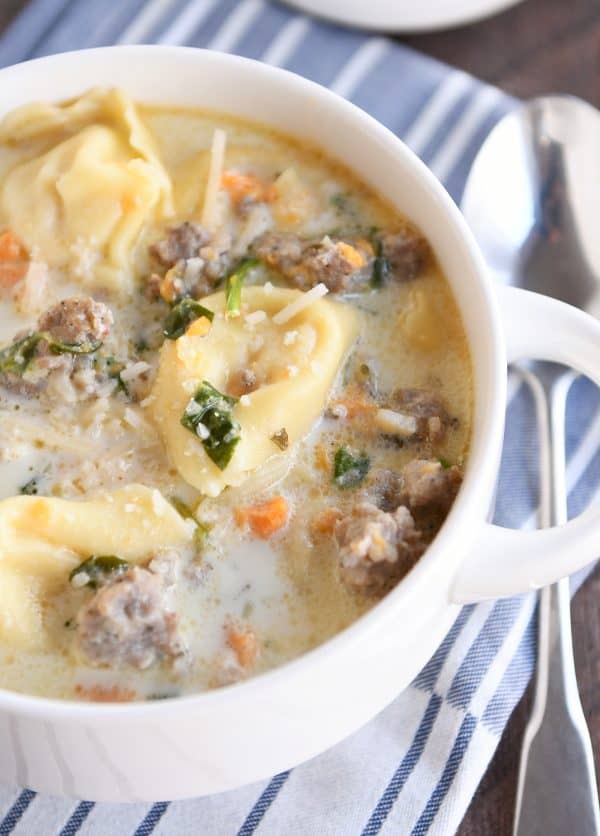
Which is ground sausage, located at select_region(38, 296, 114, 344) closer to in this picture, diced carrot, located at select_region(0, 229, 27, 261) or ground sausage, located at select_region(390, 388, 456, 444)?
diced carrot, located at select_region(0, 229, 27, 261)

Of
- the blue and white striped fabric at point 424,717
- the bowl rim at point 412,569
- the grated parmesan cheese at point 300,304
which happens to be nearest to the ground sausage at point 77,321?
the grated parmesan cheese at point 300,304

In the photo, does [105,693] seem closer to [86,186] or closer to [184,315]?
[184,315]

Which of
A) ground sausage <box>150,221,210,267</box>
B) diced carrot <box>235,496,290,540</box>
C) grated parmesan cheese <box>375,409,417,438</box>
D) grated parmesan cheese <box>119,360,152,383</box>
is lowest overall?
diced carrot <box>235,496,290,540</box>

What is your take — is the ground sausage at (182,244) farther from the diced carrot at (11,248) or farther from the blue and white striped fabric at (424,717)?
the blue and white striped fabric at (424,717)

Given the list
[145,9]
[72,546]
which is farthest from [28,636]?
[145,9]

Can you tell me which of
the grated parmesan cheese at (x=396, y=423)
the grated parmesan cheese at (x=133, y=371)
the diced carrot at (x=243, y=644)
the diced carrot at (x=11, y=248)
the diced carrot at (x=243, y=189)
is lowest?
the diced carrot at (x=243, y=644)

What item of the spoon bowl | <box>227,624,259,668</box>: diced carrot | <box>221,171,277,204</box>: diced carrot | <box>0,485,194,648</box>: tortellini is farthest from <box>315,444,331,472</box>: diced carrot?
the spoon bowl

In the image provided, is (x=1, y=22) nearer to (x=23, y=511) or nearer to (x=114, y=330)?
(x=114, y=330)

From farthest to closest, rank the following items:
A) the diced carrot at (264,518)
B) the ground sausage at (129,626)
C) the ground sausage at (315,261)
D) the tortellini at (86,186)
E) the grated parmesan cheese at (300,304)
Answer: the tortellini at (86,186), the ground sausage at (315,261), the grated parmesan cheese at (300,304), the diced carrot at (264,518), the ground sausage at (129,626)
